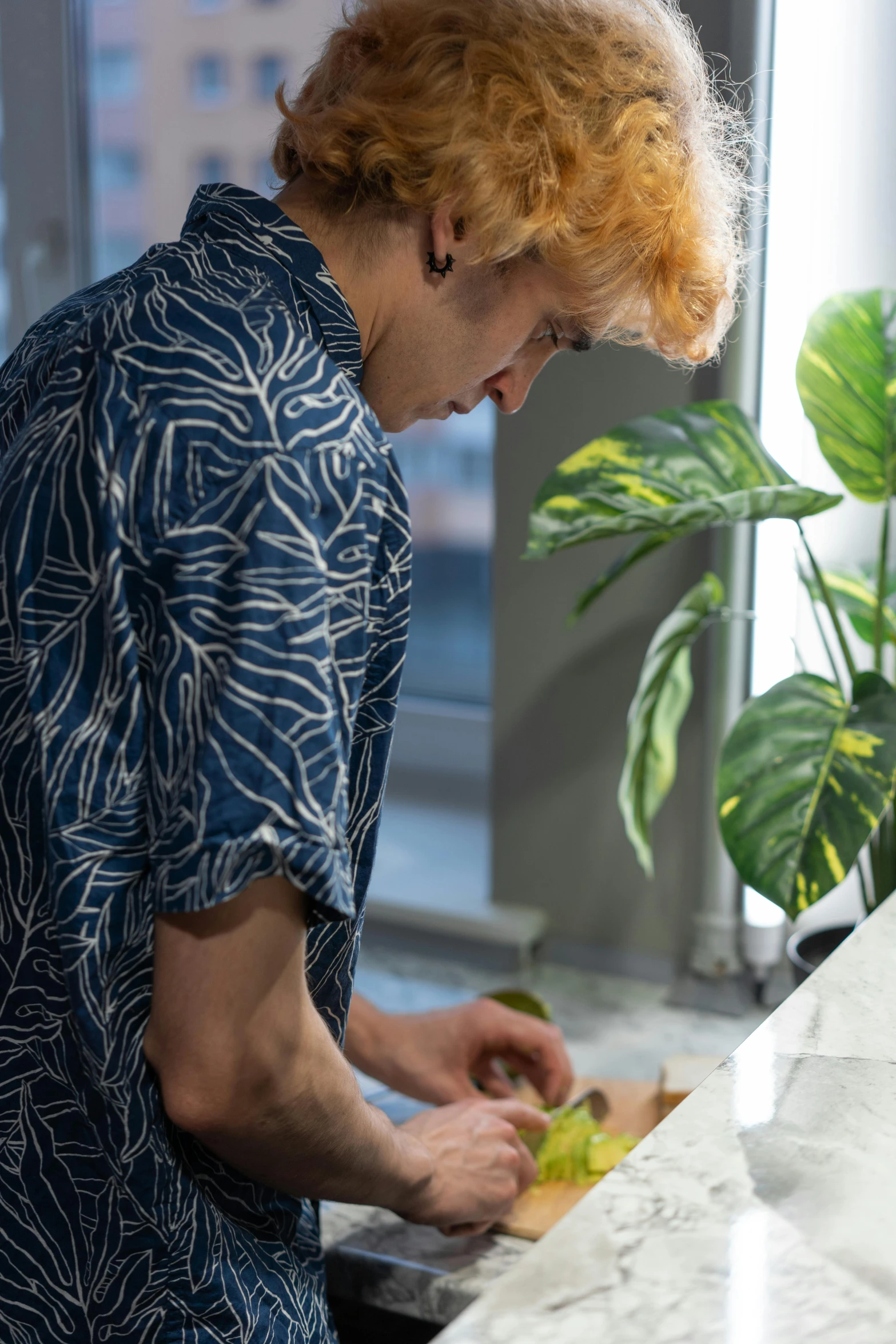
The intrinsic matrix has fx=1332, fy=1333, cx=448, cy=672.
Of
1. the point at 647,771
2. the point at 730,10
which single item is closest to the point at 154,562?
the point at 647,771

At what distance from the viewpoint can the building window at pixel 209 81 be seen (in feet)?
7.14

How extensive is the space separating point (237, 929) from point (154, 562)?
15 cm

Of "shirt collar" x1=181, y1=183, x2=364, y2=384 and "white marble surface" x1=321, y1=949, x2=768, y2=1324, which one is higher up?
"shirt collar" x1=181, y1=183, x2=364, y2=384

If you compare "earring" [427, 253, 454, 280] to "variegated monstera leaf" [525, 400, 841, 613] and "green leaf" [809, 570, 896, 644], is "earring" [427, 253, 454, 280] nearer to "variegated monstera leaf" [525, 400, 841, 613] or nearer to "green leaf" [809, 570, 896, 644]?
"variegated monstera leaf" [525, 400, 841, 613]

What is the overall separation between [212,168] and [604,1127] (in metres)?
1.75

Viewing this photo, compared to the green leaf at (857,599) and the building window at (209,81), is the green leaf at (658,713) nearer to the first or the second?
the green leaf at (857,599)

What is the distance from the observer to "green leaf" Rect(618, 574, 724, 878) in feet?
4.44

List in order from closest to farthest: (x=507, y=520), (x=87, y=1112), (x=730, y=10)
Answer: (x=87, y=1112) → (x=730, y=10) → (x=507, y=520)

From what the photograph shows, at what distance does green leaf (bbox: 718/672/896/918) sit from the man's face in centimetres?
47

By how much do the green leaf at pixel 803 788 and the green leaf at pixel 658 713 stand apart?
0.19m

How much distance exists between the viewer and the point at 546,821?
1.82 m

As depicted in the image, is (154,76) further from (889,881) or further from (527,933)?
(889,881)

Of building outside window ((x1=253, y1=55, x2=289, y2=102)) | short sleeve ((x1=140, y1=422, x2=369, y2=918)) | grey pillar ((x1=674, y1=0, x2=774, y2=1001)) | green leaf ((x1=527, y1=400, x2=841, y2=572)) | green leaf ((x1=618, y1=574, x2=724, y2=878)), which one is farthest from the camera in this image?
building outside window ((x1=253, y1=55, x2=289, y2=102))

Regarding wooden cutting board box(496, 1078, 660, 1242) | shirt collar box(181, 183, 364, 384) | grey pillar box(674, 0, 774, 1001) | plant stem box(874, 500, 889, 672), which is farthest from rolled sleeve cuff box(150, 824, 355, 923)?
grey pillar box(674, 0, 774, 1001)
